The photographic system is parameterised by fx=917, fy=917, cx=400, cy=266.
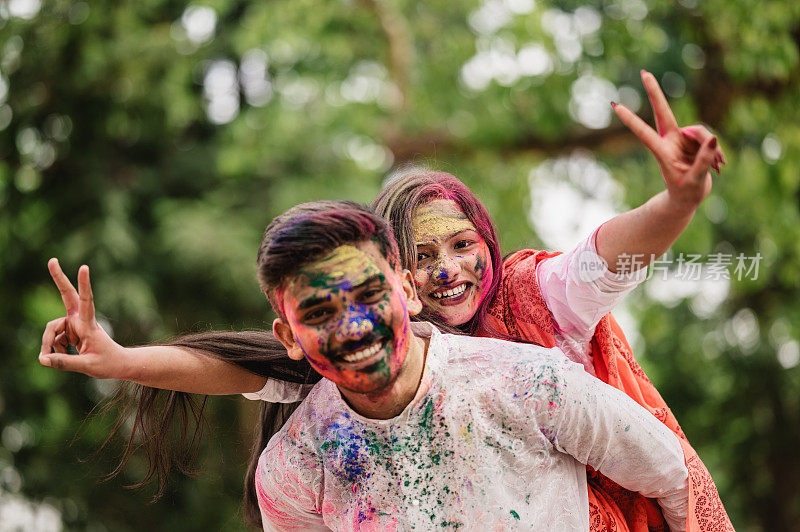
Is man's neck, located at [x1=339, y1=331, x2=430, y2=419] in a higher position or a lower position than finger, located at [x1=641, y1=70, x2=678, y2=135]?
lower

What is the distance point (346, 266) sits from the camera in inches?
85.4

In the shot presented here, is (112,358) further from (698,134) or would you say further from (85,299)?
(698,134)

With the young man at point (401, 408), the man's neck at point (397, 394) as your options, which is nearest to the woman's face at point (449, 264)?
the young man at point (401, 408)

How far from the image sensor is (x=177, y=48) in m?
8.60

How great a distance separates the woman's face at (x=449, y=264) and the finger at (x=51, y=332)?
3.22 ft

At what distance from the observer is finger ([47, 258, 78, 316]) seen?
83.7 inches

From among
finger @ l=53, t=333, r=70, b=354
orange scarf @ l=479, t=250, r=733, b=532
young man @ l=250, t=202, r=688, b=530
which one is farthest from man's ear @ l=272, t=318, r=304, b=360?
orange scarf @ l=479, t=250, r=733, b=532

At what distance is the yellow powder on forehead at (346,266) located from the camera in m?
2.16

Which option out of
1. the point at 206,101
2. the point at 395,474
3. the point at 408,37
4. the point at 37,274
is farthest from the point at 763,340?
the point at 395,474

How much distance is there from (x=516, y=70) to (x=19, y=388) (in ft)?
17.5

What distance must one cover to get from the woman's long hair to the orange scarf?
2.2 inches

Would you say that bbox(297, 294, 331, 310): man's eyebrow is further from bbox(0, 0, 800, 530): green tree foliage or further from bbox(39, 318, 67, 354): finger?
bbox(0, 0, 800, 530): green tree foliage

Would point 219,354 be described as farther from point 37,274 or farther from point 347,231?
point 37,274

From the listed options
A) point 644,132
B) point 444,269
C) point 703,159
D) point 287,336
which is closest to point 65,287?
point 287,336
